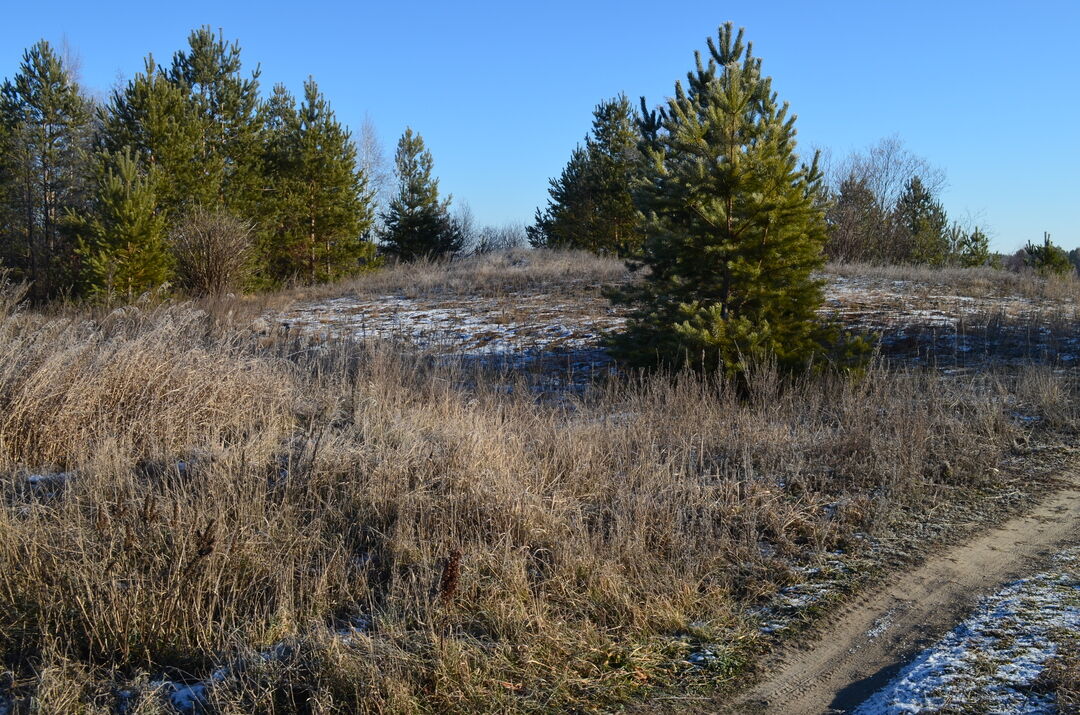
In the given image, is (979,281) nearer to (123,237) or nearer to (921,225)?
(921,225)

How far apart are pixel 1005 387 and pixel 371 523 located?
23.7ft

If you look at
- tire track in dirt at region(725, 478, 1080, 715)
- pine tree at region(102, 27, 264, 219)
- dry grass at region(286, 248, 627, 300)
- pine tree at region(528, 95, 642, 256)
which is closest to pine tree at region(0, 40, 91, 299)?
pine tree at region(102, 27, 264, 219)

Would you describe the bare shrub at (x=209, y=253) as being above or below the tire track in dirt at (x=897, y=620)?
above

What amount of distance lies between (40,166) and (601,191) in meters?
23.3

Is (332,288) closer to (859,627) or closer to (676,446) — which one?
(676,446)

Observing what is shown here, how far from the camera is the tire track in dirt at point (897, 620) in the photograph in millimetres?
3211

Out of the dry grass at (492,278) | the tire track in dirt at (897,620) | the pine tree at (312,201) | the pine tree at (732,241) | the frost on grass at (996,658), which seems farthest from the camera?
the pine tree at (312,201)

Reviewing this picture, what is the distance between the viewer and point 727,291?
938cm

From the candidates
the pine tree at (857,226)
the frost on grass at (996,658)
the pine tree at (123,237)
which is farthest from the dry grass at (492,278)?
the frost on grass at (996,658)

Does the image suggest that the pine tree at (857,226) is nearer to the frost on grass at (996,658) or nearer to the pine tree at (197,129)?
the pine tree at (197,129)

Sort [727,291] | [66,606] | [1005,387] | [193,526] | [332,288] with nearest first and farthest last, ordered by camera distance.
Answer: [66,606] → [193,526] → [1005,387] → [727,291] → [332,288]

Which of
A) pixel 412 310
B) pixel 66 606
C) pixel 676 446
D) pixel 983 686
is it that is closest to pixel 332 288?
pixel 412 310

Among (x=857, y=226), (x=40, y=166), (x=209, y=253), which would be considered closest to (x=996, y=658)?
(x=209, y=253)

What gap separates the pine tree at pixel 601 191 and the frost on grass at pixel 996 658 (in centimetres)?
2519
